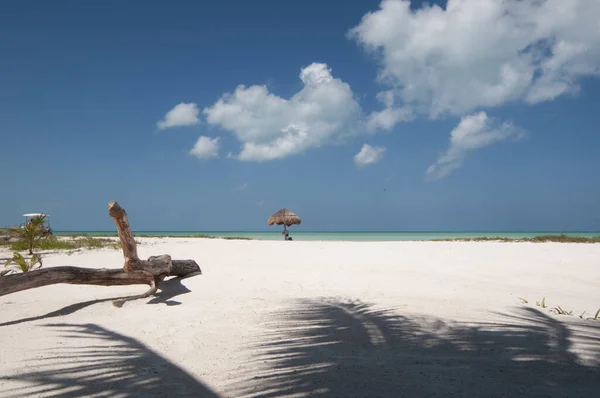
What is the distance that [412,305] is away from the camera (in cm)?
478

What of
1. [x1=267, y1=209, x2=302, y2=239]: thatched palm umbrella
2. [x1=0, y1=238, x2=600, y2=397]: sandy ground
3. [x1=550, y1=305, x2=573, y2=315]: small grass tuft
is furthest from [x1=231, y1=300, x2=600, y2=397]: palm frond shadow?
[x1=267, y1=209, x2=302, y2=239]: thatched palm umbrella

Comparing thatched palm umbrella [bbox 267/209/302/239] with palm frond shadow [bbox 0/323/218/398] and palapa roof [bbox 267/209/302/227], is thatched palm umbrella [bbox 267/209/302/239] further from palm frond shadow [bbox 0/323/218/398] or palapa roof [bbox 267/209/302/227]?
palm frond shadow [bbox 0/323/218/398]

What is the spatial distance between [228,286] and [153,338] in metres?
2.71

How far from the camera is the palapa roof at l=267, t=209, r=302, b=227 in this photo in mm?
25453

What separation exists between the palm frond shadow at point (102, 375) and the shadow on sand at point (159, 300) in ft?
4.56

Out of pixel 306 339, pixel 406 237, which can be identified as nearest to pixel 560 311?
pixel 306 339

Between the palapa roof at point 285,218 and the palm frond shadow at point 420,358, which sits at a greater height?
the palapa roof at point 285,218

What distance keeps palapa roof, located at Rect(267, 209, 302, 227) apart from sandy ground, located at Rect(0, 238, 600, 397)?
18.6 metres

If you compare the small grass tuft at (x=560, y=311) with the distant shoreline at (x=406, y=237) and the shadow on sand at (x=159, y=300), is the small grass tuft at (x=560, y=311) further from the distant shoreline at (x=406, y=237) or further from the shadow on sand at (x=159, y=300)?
the distant shoreline at (x=406, y=237)

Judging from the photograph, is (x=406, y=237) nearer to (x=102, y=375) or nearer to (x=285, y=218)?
(x=285, y=218)

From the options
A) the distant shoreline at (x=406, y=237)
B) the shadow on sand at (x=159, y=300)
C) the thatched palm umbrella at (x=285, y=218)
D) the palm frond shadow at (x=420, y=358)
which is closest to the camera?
the palm frond shadow at (x=420, y=358)

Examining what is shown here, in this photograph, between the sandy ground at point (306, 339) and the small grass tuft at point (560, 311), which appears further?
the small grass tuft at point (560, 311)

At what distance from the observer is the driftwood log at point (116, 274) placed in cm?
437

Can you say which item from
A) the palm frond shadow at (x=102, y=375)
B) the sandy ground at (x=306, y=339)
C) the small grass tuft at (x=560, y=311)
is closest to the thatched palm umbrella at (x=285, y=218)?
the sandy ground at (x=306, y=339)
